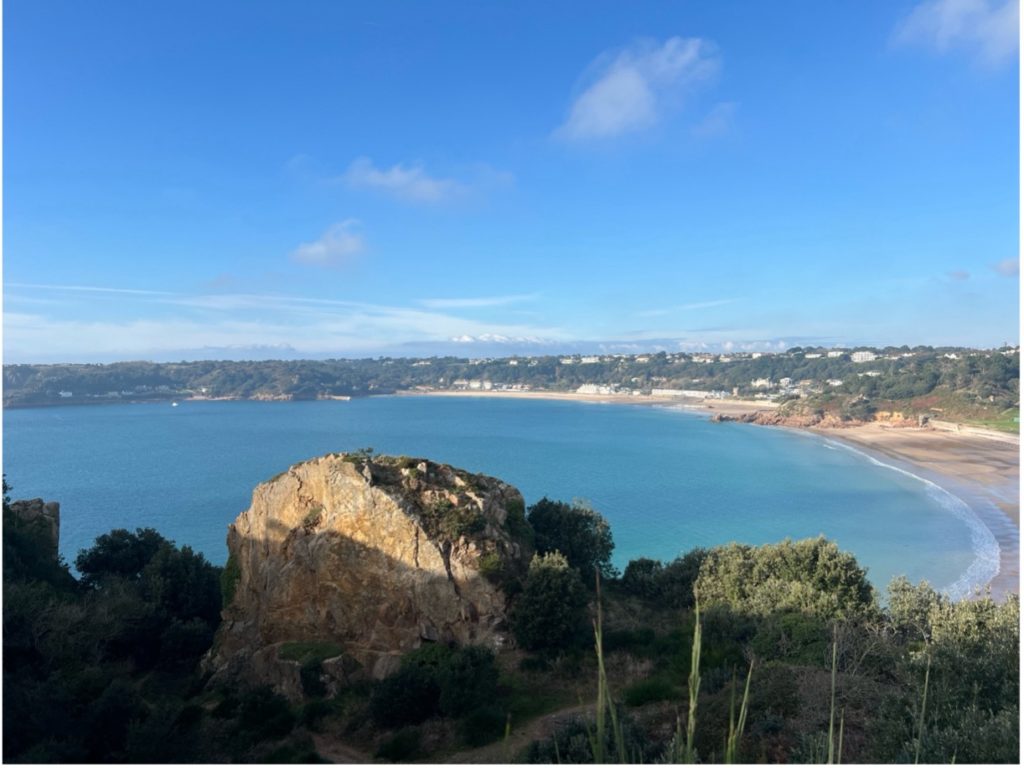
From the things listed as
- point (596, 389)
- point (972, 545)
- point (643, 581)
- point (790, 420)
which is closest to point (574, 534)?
point (643, 581)

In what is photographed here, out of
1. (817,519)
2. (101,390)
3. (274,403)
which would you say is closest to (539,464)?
(817,519)

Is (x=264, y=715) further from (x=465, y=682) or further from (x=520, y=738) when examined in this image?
(x=520, y=738)

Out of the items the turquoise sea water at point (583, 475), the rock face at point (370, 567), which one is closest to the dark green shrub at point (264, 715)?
the rock face at point (370, 567)

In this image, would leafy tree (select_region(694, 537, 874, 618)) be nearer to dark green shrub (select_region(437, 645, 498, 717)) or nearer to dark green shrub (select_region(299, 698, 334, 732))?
dark green shrub (select_region(437, 645, 498, 717))

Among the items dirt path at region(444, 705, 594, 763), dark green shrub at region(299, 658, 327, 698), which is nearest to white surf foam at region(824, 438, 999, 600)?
dirt path at region(444, 705, 594, 763)

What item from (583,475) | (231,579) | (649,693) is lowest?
(583,475)

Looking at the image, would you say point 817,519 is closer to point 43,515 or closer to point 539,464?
point 539,464
